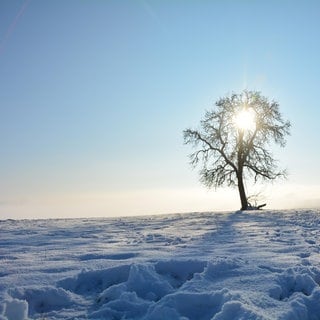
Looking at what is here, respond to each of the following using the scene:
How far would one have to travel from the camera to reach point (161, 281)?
5.80 metres

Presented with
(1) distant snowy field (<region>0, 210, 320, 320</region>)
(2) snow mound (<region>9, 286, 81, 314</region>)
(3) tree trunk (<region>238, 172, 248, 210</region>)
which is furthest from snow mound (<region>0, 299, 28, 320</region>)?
(3) tree trunk (<region>238, 172, 248, 210</region>)

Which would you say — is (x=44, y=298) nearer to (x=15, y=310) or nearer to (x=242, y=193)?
(x=15, y=310)

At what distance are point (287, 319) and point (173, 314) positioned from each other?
4.42 feet

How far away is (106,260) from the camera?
7.18 metres

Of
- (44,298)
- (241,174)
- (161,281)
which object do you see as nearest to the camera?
(44,298)

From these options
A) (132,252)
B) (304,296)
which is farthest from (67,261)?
(304,296)

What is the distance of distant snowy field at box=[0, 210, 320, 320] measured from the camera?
484cm

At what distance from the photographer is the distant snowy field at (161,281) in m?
4.84

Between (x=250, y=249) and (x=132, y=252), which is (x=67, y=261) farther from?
(x=250, y=249)

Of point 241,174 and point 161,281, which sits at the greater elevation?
point 241,174

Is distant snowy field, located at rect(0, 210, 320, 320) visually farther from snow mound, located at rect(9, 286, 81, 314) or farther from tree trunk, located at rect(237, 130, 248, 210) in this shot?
tree trunk, located at rect(237, 130, 248, 210)

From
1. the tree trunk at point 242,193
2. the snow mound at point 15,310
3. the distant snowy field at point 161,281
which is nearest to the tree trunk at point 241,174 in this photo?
the tree trunk at point 242,193

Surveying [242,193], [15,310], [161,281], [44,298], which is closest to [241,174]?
[242,193]

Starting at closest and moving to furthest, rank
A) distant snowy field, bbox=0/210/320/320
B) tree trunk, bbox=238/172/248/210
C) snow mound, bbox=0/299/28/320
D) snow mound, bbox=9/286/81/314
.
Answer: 1. snow mound, bbox=0/299/28/320
2. distant snowy field, bbox=0/210/320/320
3. snow mound, bbox=9/286/81/314
4. tree trunk, bbox=238/172/248/210
